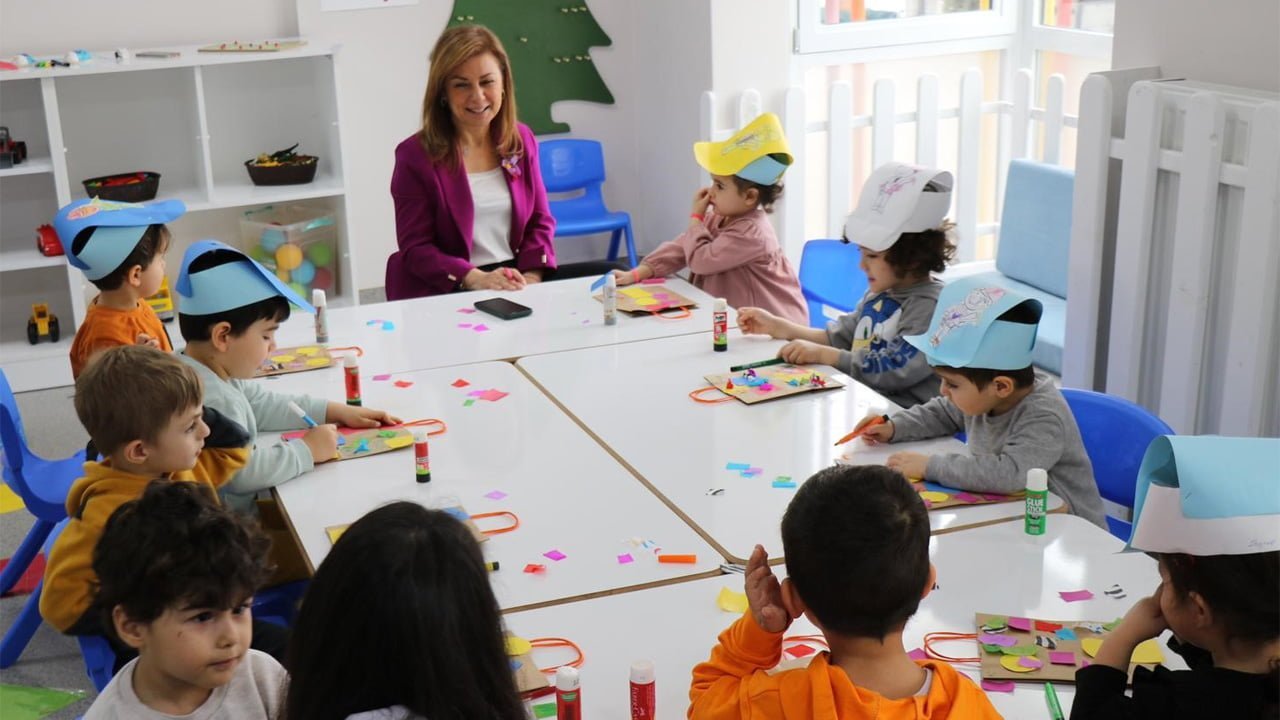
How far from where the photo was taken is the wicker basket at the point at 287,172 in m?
5.31

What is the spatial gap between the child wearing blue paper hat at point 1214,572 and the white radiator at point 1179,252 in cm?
177

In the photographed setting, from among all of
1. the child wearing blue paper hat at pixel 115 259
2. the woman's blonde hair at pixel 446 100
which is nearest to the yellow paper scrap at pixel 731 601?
the child wearing blue paper hat at pixel 115 259

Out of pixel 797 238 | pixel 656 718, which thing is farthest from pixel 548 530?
pixel 797 238

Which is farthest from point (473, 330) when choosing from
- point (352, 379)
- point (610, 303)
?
point (352, 379)

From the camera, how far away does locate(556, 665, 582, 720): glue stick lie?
1630 millimetres

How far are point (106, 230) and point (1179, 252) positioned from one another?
2643 mm

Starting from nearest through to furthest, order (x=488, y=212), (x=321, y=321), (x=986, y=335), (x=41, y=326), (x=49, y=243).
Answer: (x=986, y=335) < (x=321, y=321) < (x=488, y=212) < (x=49, y=243) < (x=41, y=326)

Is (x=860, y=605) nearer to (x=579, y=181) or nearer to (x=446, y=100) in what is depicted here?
(x=446, y=100)

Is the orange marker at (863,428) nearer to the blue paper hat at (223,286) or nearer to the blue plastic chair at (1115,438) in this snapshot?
the blue plastic chair at (1115,438)

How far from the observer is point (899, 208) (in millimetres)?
3074

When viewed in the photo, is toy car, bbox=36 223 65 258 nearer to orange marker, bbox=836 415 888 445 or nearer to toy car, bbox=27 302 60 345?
toy car, bbox=27 302 60 345

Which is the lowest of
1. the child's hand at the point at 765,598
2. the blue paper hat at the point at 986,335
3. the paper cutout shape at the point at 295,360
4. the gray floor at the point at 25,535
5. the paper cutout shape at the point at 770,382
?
the gray floor at the point at 25,535

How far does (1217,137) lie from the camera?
3229mm

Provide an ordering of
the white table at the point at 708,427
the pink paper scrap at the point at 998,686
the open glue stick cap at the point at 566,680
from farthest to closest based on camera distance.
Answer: the white table at the point at 708,427, the pink paper scrap at the point at 998,686, the open glue stick cap at the point at 566,680
